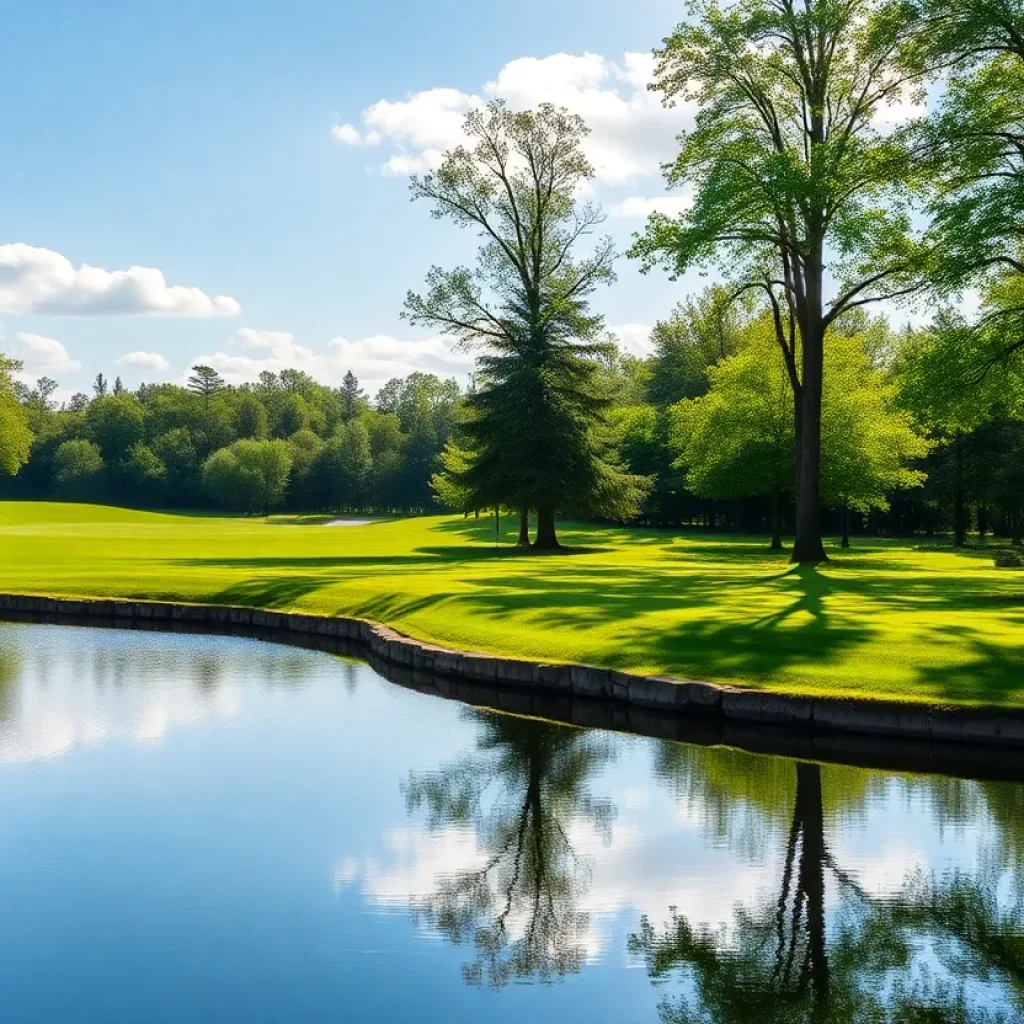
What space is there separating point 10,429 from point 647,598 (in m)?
70.2

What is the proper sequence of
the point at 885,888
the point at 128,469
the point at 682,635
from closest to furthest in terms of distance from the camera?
1. the point at 885,888
2. the point at 682,635
3. the point at 128,469

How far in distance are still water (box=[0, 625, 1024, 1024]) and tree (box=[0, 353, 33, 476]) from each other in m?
73.3

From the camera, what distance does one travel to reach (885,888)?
9844 mm

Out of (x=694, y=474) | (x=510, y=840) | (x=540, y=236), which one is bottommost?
(x=510, y=840)

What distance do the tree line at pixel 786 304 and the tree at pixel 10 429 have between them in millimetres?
294

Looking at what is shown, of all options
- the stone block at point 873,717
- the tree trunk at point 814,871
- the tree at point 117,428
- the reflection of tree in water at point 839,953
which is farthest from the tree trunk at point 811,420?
the tree at point 117,428

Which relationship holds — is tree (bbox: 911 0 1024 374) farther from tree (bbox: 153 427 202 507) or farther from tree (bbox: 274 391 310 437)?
tree (bbox: 274 391 310 437)

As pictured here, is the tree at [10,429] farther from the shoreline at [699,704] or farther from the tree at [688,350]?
the shoreline at [699,704]

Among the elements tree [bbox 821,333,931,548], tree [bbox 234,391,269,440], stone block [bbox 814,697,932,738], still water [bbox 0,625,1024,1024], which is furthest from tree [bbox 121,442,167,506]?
stone block [bbox 814,697,932,738]

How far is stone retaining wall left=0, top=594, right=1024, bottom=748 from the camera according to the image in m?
14.9

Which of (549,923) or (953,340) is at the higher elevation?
(953,340)

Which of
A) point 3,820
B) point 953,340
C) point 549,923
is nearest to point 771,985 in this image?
point 549,923

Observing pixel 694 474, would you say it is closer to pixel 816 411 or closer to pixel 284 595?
pixel 816 411

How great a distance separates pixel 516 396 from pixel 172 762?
3423cm
